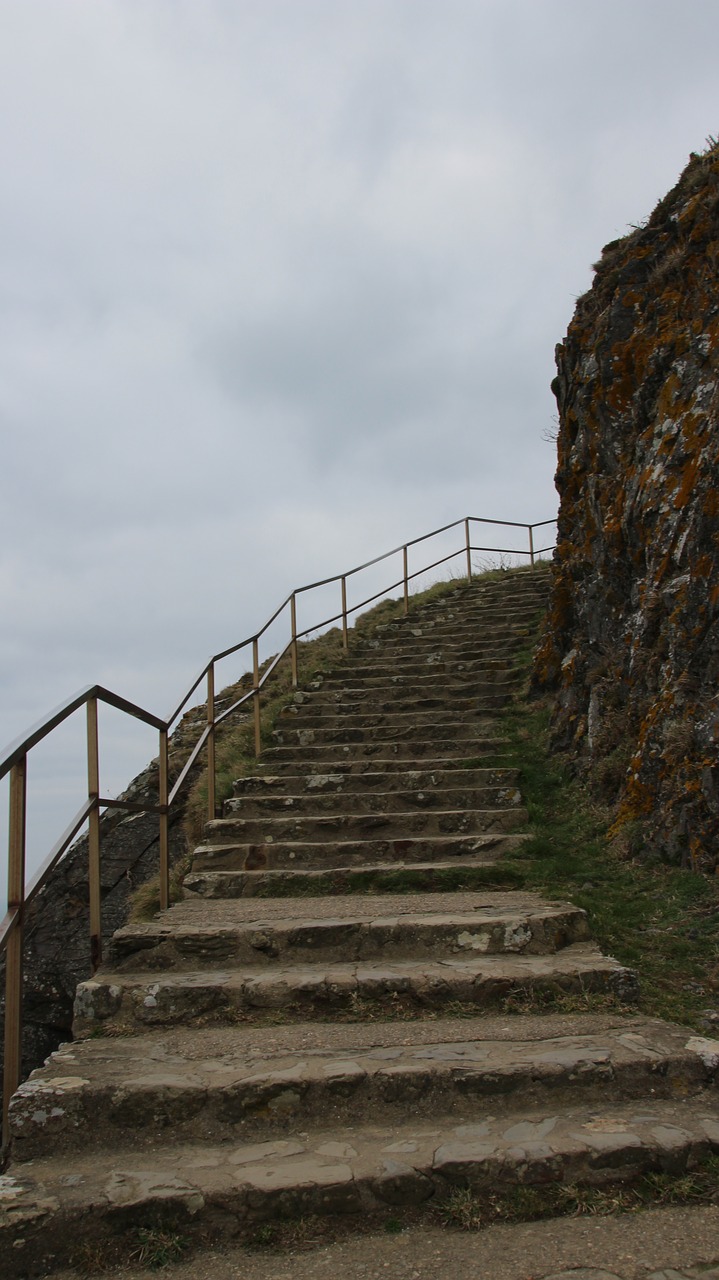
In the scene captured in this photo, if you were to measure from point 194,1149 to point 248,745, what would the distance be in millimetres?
5238

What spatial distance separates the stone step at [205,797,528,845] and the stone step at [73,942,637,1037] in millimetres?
2277

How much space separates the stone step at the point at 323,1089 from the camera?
9.67ft

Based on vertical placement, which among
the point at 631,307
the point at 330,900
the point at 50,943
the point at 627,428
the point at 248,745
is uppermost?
the point at 631,307

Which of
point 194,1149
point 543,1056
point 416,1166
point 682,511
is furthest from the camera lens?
point 682,511

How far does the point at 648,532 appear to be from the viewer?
6.36 meters

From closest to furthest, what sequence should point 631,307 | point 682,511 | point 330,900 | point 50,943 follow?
point 330,900 → point 682,511 → point 50,943 → point 631,307

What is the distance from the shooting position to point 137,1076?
3129mm

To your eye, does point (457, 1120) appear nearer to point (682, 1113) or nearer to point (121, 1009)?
point (682, 1113)

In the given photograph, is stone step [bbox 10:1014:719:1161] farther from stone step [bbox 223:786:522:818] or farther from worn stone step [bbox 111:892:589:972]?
stone step [bbox 223:786:522:818]

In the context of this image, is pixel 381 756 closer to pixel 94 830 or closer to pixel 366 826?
pixel 366 826

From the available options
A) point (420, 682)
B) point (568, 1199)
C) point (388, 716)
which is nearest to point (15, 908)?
point (568, 1199)

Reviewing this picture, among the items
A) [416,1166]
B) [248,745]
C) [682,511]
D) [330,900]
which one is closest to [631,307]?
[682,511]

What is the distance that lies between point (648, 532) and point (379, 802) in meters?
2.82

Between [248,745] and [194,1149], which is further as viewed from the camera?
[248,745]
